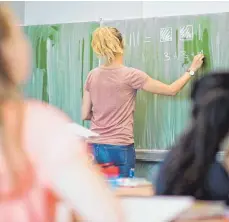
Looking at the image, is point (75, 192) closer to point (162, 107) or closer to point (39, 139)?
point (39, 139)

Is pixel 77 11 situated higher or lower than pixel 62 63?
higher

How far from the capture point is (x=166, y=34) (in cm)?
358

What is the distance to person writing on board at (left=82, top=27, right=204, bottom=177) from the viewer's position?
3295 mm

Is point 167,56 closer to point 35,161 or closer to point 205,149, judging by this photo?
point 205,149

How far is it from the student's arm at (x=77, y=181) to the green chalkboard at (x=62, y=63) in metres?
3.06

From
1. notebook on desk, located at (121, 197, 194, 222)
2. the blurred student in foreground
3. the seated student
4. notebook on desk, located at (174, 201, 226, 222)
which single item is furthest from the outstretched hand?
the blurred student in foreground

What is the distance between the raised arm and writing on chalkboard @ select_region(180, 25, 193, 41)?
0.15 metres

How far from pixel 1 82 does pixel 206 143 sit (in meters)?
0.67

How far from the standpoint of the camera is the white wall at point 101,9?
377cm

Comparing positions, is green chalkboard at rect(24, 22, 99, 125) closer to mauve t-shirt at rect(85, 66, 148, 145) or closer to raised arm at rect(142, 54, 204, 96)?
mauve t-shirt at rect(85, 66, 148, 145)

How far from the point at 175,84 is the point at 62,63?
93 cm

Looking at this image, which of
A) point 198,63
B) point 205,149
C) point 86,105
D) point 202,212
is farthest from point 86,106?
point 202,212

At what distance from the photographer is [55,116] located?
79 cm

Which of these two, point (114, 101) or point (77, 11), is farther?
point (77, 11)
